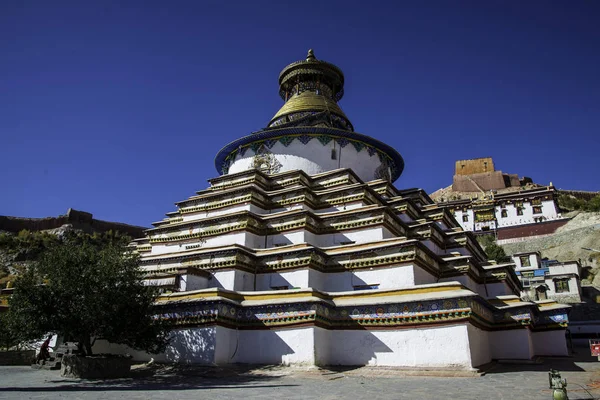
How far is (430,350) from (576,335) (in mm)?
18053

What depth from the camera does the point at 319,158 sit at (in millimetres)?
17719

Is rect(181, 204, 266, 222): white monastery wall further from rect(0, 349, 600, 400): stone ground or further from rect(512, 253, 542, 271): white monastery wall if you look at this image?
rect(512, 253, 542, 271): white monastery wall

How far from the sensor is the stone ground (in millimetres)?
6016

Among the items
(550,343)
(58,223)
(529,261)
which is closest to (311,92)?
(550,343)

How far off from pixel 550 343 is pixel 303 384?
26.5 feet

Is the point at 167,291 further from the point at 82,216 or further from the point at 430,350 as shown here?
the point at 82,216

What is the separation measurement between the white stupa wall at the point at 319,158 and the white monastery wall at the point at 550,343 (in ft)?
27.5

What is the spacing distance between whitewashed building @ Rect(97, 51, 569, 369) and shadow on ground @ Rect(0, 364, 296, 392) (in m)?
0.53

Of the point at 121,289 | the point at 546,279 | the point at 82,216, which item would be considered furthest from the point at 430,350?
the point at 82,216

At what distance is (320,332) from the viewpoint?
924 cm

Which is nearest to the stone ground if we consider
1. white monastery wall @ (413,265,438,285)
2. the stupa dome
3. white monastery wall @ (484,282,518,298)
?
A: white monastery wall @ (413,265,438,285)

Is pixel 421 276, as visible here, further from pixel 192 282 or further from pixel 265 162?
pixel 265 162

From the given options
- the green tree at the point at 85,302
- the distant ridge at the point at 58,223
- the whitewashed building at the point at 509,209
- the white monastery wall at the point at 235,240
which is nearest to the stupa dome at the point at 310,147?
the white monastery wall at the point at 235,240

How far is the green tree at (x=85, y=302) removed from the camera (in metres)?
8.38
